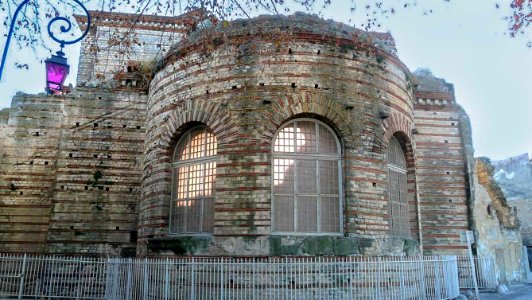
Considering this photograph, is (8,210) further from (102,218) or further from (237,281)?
(237,281)

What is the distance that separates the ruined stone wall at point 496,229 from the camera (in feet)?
58.8

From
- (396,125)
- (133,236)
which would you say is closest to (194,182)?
(133,236)

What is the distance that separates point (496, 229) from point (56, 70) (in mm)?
18690

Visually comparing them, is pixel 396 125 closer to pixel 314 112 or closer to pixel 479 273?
pixel 314 112

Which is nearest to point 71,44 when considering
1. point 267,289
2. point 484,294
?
point 267,289

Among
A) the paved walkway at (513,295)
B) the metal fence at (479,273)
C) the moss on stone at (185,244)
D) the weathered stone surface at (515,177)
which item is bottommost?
the paved walkway at (513,295)

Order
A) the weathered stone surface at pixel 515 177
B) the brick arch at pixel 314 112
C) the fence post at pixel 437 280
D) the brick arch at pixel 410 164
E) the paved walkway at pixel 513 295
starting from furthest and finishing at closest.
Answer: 1. the weathered stone surface at pixel 515 177
2. the paved walkway at pixel 513 295
3. the brick arch at pixel 410 164
4. the fence post at pixel 437 280
5. the brick arch at pixel 314 112

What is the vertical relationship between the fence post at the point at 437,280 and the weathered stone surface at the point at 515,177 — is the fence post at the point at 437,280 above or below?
below

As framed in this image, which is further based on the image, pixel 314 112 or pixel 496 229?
pixel 496 229

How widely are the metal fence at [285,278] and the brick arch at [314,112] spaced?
325 centimetres

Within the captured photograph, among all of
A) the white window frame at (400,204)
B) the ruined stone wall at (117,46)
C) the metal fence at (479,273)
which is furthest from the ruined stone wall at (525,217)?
the ruined stone wall at (117,46)

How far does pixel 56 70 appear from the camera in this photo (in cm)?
754

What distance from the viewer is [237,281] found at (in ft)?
34.9

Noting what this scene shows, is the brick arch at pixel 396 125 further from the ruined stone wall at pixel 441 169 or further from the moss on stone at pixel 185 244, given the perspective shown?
the moss on stone at pixel 185 244
